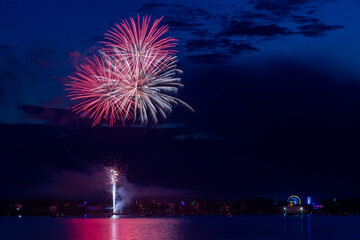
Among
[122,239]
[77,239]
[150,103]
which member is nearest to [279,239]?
[122,239]

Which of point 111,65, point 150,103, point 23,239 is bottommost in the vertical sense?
point 23,239

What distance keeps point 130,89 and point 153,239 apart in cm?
4083

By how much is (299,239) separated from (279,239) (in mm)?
3540

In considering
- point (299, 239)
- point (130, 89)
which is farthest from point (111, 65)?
point (299, 239)

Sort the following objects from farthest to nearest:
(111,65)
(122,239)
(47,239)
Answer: (47,239) < (122,239) < (111,65)

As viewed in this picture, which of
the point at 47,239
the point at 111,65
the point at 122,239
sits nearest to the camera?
the point at 111,65

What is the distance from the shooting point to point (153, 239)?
71.1m

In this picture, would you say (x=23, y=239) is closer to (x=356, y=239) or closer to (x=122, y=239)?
(x=122, y=239)

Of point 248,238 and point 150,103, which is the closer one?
point 150,103

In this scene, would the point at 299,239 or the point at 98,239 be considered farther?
the point at 299,239

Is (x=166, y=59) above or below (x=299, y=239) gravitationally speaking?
above

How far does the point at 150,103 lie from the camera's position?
35688 millimetres

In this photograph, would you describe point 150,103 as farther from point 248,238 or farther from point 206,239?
point 248,238

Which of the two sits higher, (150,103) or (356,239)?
(150,103)
